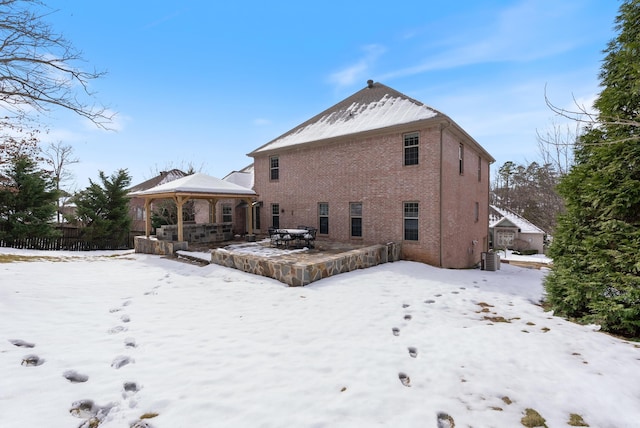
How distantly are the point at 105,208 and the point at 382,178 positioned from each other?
62.4 feet

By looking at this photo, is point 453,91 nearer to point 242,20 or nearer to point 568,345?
point 242,20

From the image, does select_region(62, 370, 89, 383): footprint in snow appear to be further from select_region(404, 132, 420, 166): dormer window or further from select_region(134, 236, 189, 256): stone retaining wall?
select_region(404, 132, 420, 166): dormer window

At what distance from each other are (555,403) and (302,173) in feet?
45.6

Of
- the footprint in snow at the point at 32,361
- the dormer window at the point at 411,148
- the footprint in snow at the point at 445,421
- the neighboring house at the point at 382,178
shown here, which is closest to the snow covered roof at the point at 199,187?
the neighboring house at the point at 382,178

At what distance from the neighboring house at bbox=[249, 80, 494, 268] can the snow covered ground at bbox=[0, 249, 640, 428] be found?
17.9ft

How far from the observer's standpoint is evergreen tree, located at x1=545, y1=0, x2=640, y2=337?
4949 mm

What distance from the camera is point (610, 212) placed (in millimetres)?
5305

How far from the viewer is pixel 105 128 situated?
9.10 metres

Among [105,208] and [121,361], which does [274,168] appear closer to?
[105,208]

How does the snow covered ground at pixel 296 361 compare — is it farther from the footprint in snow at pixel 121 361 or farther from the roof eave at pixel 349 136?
the roof eave at pixel 349 136

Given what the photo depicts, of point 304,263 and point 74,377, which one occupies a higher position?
point 304,263

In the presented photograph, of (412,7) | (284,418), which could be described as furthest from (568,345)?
(412,7)

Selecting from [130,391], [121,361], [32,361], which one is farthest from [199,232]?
[130,391]

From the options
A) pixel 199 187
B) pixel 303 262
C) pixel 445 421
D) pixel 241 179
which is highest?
pixel 241 179
